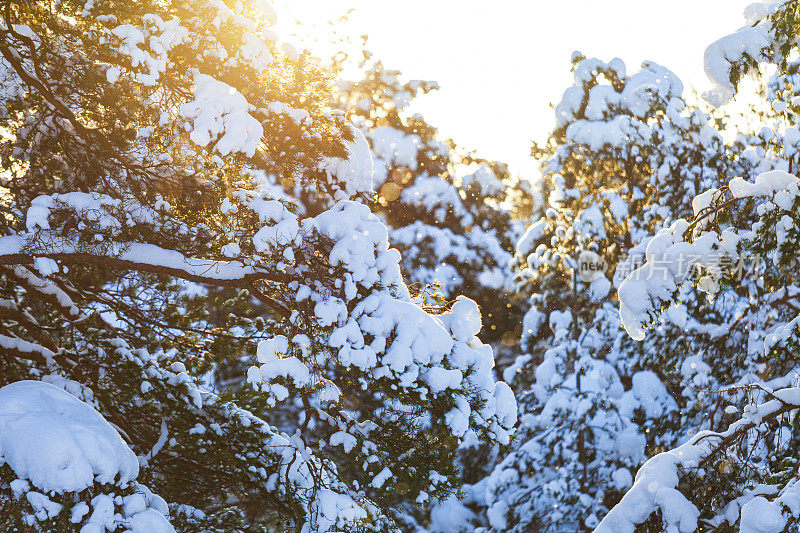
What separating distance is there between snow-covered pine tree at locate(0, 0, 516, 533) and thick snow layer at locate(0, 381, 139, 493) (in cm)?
1

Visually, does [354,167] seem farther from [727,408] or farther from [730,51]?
[730,51]

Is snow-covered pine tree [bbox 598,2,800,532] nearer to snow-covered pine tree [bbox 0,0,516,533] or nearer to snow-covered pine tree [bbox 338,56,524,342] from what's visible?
snow-covered pine tree [bbox 0,0,516,533]

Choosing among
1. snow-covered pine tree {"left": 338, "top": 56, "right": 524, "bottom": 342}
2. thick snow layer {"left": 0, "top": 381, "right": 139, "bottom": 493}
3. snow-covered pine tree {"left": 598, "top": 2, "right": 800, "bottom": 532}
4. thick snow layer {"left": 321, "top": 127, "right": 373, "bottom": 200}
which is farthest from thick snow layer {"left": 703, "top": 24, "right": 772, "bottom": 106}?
snow-covered pine tree {"left": 338, "top": 56, "right": 524, "bottom": 342}

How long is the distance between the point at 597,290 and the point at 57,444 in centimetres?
885

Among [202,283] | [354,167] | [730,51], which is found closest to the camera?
[202,283]

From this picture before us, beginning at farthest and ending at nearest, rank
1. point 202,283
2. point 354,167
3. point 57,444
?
point 354,167 → point 202,283 → point 57,444

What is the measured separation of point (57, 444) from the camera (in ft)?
11.6

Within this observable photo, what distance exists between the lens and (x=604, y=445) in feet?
32.6

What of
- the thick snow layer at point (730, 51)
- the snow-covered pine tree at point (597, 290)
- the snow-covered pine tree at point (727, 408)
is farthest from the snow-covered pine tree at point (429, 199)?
the snow-covered pine tree at point (727, 408)

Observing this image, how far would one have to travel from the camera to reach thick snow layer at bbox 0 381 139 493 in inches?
137

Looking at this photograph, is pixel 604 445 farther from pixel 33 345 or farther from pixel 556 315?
pixel 33 345

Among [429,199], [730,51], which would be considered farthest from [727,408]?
[429,199]

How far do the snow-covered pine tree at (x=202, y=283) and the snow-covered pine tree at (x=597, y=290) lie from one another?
17.7 ft

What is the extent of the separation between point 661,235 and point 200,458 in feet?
13.1
